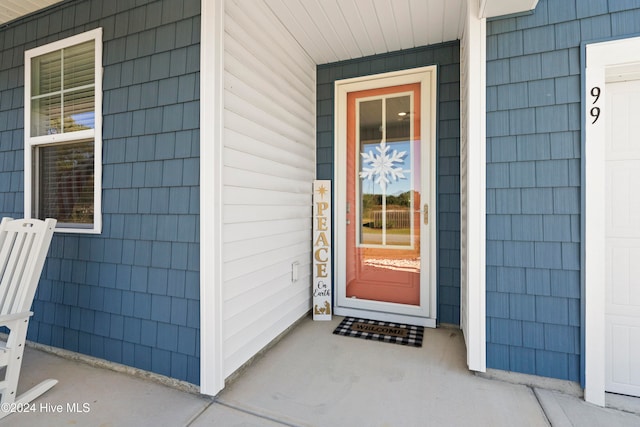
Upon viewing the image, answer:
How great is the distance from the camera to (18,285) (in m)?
1.85

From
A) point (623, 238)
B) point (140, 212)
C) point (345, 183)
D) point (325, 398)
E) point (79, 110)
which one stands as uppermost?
point (79, 110)

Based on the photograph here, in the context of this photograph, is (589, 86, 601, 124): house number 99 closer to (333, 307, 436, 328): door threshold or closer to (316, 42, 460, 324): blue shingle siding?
(316, 42, 460, 324): blue shingle siding

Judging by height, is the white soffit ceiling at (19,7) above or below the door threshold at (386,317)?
above

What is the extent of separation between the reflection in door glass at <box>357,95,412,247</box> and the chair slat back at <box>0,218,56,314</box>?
8.08ft

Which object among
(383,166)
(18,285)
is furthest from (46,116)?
(383,166)

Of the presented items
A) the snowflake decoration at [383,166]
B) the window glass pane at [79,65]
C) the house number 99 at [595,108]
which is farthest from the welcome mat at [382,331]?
the window glass pane at [79,65]

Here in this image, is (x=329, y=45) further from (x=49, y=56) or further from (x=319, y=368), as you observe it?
(x=319, y=368)

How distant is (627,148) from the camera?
1.83 m

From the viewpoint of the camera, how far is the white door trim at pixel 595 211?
68.9 inches

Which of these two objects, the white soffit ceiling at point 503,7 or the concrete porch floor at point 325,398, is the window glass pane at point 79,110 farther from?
the white soffit ceiling at point 503,7

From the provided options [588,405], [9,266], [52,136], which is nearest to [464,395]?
[588,405]

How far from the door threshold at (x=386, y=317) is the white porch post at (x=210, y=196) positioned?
1537 mm

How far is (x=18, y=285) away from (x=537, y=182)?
327 cm

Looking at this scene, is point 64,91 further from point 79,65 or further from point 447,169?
point 447,169
